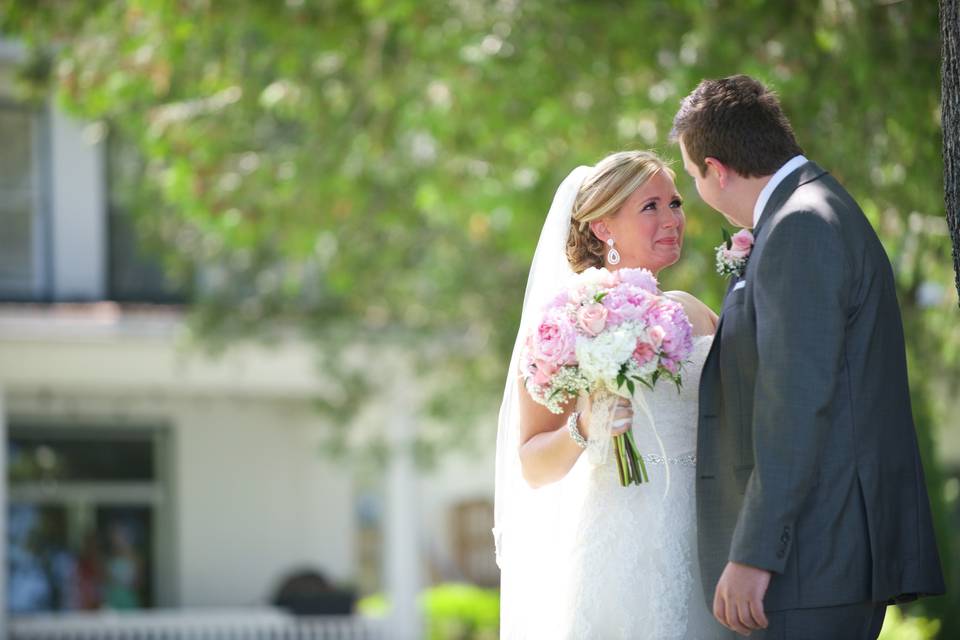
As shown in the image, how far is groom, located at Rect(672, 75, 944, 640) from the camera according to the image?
3.62 m

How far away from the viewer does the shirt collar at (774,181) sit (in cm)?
393

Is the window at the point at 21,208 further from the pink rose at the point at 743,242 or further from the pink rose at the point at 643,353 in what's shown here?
the pink rose at the point at 743,242

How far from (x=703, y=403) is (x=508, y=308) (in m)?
10.6

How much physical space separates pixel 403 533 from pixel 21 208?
20.9 feet

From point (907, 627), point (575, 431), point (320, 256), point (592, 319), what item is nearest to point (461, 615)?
point (320, 256)

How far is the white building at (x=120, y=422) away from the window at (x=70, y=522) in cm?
2

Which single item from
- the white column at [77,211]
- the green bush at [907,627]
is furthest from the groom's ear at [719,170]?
the white column at [77,211]

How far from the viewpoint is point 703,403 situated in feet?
13.1

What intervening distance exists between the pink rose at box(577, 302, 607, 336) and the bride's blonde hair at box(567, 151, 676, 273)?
1.92 feet

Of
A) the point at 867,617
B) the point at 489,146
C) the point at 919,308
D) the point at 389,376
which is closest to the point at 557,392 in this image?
the point at 867,617

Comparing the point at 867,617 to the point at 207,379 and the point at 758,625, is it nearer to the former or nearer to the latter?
the point at 758,625

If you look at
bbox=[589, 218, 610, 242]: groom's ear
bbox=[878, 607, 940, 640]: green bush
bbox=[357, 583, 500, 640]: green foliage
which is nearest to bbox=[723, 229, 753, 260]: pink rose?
bbox=[589, 218, 610, 242]: groom's ear

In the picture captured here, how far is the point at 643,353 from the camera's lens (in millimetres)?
4086

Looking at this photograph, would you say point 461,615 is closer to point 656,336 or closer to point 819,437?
point 656,336
